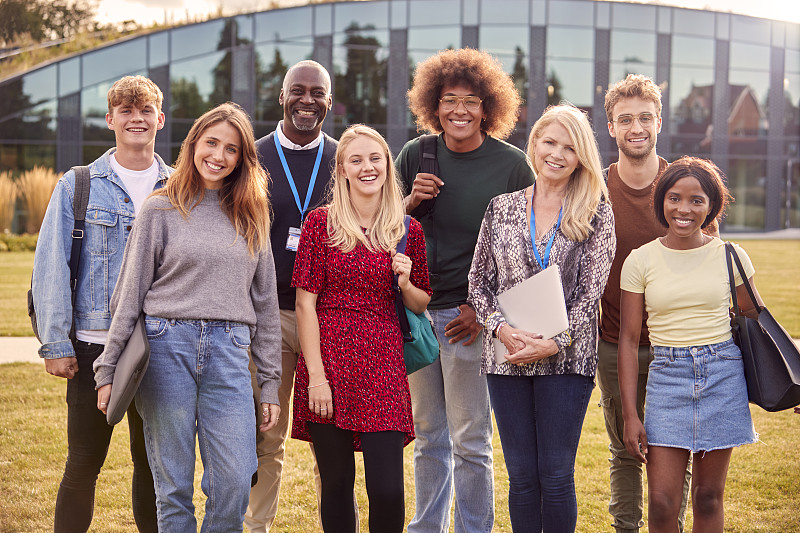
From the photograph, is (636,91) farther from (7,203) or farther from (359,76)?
(359,76)

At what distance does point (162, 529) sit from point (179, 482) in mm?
217

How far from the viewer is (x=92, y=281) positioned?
3.61m

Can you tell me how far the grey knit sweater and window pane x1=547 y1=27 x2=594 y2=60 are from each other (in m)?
28.6

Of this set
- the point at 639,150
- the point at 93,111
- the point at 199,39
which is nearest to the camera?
the point at 639,150

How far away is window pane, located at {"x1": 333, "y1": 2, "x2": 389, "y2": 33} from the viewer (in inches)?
1124

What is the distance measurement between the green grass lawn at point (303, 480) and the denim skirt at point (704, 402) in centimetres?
165

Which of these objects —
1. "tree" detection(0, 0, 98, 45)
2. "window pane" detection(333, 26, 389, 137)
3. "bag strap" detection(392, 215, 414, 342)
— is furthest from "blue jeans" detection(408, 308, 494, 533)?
"tree" detection(0, 0, 98, 45)

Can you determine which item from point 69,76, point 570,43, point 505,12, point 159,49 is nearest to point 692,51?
point 570,43

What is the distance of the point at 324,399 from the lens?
3346 millimetres

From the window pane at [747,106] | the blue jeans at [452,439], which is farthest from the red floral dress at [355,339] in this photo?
the window pane at [747,106]

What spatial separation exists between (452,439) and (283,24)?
87.6ft

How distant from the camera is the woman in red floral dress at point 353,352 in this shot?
11.0ft

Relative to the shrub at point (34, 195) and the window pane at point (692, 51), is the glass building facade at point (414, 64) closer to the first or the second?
the window pane at point (692, 51)

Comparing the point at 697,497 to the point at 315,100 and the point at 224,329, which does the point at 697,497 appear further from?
the point at 315,100
